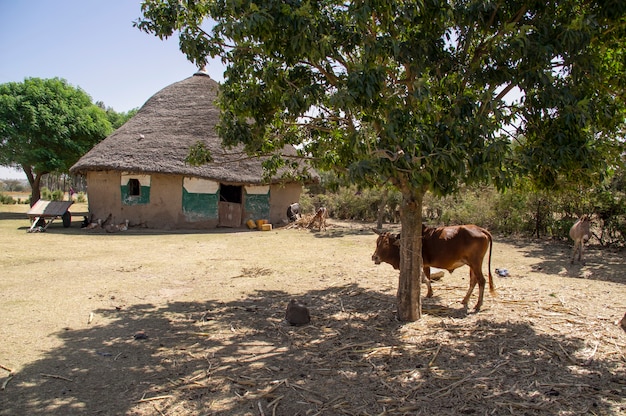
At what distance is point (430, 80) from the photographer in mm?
5328

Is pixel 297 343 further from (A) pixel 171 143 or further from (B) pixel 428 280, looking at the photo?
(A) pixel 171 143

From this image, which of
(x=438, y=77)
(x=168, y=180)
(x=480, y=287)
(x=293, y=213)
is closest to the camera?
(x=438, y=77)

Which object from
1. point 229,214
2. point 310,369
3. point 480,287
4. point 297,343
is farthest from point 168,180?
point 310,369

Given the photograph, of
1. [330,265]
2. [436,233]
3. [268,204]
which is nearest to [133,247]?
[330,265]

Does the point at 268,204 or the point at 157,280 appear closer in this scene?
the point at 157,280

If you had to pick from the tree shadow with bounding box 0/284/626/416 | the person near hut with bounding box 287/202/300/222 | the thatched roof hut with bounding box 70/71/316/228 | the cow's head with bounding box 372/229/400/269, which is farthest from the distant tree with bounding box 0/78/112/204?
the cow's head with bounding box 372/229/400/269

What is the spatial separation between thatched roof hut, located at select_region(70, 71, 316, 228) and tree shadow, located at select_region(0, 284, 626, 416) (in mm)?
11276

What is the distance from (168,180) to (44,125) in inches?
402

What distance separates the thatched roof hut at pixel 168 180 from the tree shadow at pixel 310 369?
11.3 m

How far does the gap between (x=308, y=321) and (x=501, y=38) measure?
161 inches

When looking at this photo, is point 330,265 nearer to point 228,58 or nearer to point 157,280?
point 157,280

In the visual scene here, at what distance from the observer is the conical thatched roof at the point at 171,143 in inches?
643

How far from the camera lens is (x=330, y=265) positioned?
9.66 metres

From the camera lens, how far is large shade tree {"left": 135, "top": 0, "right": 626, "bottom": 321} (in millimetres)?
3984
